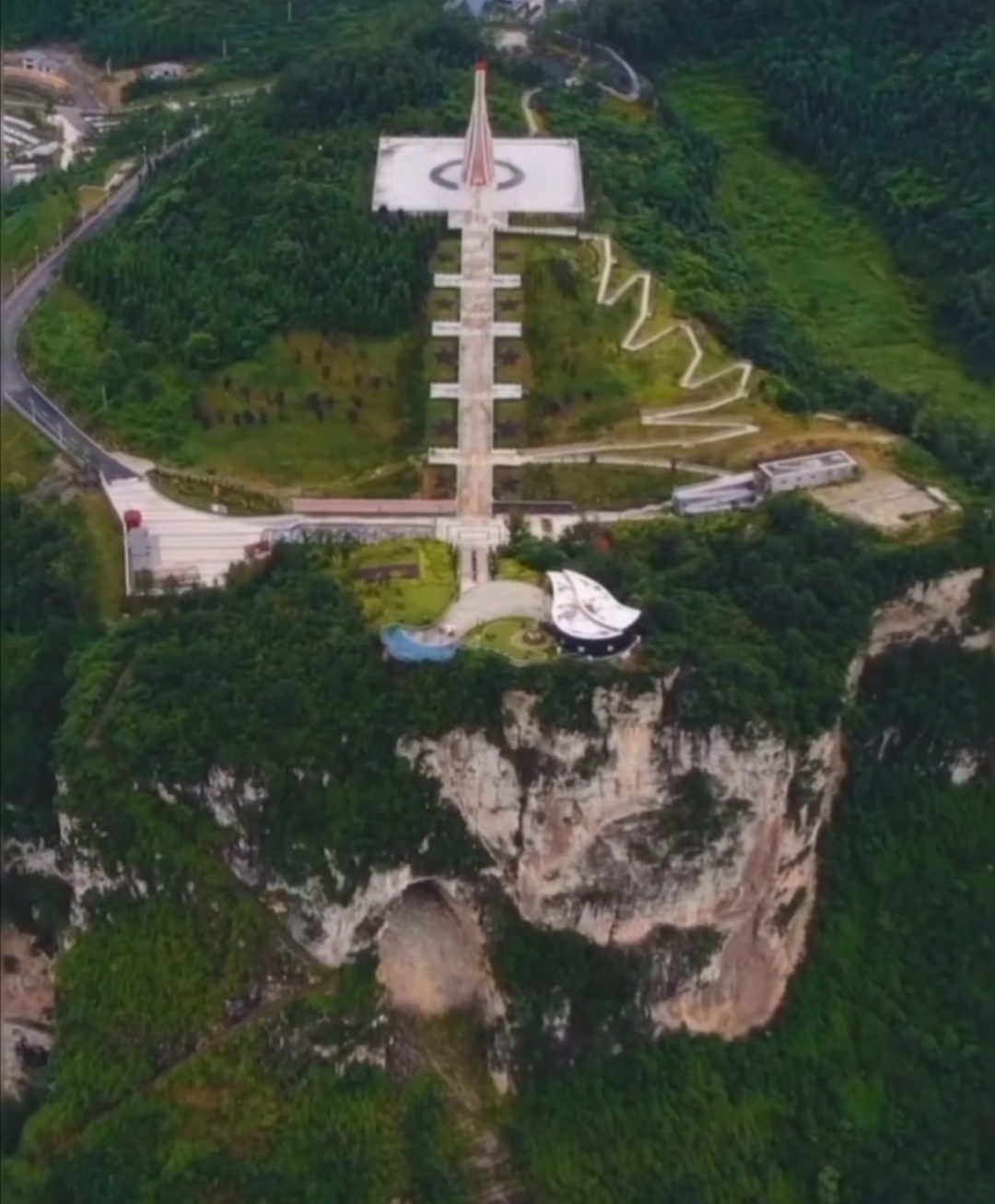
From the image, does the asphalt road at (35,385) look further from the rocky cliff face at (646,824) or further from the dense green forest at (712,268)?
the rocky cliff face at (646,824)

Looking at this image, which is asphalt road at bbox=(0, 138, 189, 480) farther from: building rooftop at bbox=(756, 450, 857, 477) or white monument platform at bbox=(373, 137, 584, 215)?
building rooftop at bbox=(756, 450, 857, 477)

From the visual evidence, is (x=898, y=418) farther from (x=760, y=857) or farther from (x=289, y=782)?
(x=289, y=782)

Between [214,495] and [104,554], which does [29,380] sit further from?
[104,554]

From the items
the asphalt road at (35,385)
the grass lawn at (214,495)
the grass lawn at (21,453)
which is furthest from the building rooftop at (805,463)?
the grass lawn at (21,453)

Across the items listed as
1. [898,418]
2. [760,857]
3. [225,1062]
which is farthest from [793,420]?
[225,1062]

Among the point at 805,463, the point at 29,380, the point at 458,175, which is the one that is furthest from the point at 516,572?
the point at 458,175

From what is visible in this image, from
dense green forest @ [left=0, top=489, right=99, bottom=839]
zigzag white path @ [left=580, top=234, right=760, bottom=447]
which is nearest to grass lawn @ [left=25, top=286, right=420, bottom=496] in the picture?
dense green forest @ [left=0, top=489, right=99, bottom=839]
